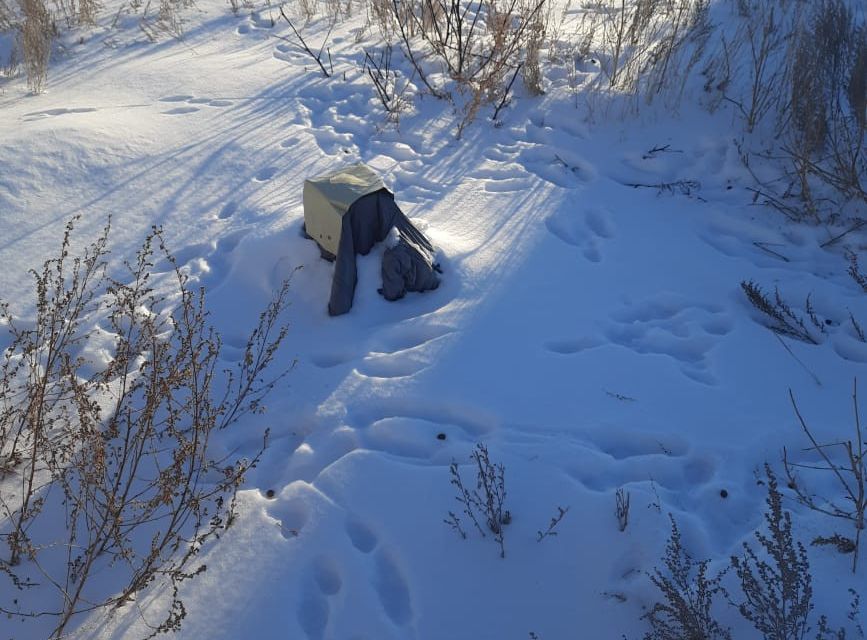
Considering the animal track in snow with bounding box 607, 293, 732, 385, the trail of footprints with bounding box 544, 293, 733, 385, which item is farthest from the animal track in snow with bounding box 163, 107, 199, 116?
the animal track in snow with bounding box 607, 293, 732, 385

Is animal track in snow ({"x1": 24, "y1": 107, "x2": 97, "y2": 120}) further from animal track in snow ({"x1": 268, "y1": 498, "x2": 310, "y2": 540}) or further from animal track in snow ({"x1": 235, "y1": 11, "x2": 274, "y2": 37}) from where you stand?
animal track in snow ({"x1": 268, "y1": 498, "x2": 310, "y2": 540})

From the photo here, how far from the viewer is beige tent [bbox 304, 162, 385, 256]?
138 inches

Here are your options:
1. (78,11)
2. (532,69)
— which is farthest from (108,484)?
(78,11)

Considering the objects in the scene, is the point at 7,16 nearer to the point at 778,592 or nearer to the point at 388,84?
the point at 388,84

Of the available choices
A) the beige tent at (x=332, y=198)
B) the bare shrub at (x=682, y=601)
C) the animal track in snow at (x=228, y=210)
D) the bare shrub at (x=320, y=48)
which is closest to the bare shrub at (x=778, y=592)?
the bare shrub at (x=682, y=601)

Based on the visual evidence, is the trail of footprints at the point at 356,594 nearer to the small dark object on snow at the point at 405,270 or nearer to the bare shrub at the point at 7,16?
the small dark object on snow at the point at 405,270

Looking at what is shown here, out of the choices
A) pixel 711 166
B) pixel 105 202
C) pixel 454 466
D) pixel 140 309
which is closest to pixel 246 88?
pixel 105 202

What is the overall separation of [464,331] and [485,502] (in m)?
1.02

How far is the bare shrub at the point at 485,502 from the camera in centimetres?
257

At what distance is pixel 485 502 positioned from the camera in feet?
8.80

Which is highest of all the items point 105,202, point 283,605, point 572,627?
point 105,202

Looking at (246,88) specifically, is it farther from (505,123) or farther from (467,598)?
(467,598)

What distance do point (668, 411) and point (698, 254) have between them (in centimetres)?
141

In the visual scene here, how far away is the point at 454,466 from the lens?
268 centimetres
